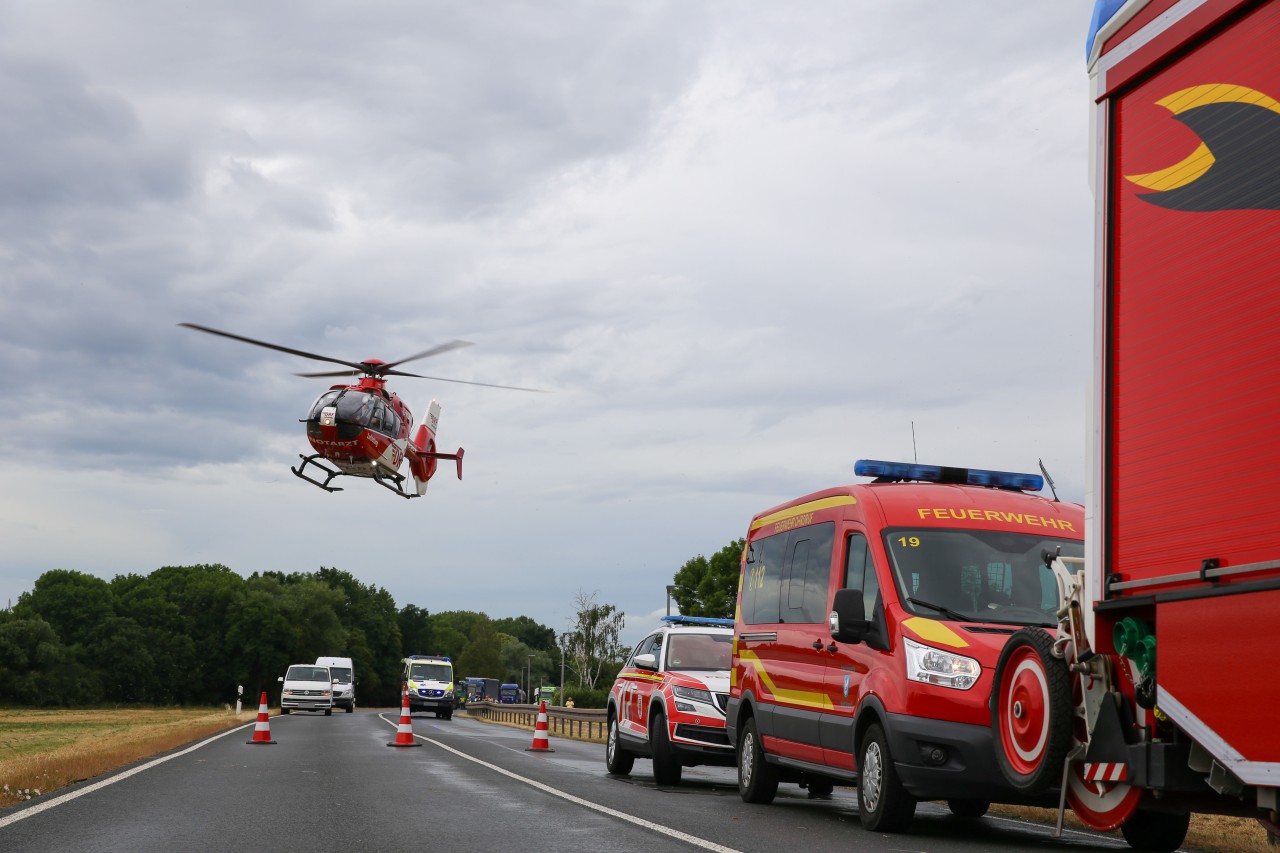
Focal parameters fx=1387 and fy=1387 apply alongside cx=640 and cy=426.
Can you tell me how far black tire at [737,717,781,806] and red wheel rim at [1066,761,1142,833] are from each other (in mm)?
5524

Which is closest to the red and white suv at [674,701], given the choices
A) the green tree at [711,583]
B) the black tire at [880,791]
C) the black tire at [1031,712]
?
the black tire at [880,791]

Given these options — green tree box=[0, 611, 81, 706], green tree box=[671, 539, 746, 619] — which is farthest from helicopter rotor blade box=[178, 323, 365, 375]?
green tree box=[0, 611, 81, 706]

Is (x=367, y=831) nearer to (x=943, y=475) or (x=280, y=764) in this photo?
(x=943, y=475)

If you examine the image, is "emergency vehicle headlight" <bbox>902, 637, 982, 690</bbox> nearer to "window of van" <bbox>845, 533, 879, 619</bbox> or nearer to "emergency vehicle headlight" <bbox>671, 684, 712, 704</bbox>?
"window of van" <bbox>845, 533, 879, 619</bbox>

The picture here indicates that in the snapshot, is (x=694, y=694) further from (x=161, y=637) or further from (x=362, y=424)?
(x=161, y=637)

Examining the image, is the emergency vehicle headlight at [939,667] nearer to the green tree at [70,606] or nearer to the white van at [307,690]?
the white van at [307,690]

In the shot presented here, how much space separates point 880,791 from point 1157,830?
73.1 inches

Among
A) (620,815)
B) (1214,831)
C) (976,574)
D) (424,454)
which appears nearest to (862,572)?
(976,574)

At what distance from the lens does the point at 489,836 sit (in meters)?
9.20

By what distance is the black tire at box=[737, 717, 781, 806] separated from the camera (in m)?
12.7

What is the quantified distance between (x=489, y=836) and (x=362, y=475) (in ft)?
81.2

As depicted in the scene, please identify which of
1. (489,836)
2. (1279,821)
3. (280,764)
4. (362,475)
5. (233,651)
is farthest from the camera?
(233,651)

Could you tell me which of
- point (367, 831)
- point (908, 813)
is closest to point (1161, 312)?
point (908, 813)

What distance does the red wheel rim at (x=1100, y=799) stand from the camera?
6.88 m
